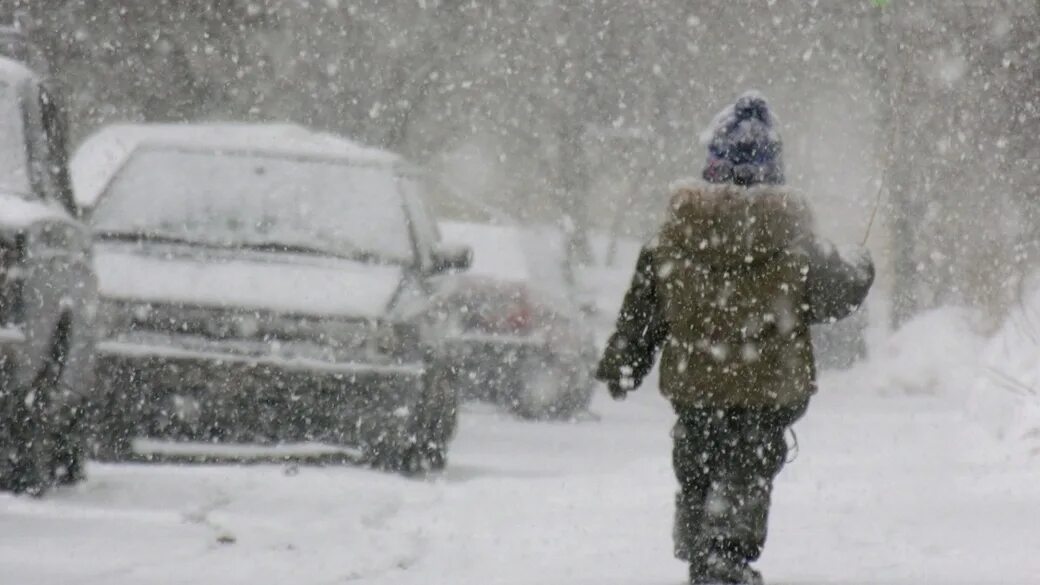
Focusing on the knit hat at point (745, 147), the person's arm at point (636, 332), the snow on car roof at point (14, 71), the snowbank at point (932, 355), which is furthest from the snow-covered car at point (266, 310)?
the snowbank at point (932, 355)

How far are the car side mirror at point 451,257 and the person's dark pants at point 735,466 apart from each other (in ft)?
11.5

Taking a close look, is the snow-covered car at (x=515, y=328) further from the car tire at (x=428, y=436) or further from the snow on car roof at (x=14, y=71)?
the snow on car roof at (x=14, y=71)

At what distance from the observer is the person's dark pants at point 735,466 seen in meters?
6.72

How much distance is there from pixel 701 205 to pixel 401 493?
A: 10.0 ft

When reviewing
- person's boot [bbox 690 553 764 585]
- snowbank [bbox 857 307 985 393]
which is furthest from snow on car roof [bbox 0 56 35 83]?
snowbank [bbox 857 307 985 393]

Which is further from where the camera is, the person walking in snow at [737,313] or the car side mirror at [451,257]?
the car side mirror at [451,257]

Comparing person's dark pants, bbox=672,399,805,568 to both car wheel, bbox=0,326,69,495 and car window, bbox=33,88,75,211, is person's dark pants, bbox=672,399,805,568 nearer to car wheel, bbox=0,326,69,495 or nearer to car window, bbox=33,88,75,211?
car wheel, bbox=0,326,69,495

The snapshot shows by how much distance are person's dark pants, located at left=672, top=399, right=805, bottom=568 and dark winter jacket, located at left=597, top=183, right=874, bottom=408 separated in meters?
0.10

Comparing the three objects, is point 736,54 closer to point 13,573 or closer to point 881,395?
point 881,395

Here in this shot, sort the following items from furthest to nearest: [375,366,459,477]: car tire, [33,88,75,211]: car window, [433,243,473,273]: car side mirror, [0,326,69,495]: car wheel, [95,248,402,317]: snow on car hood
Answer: [433,243,473,273]: car side mirror, [375,366,459,477]: car tire, [95,248,402,317]: snow on car hood, [33,88,75,211]: car window, [0,326,69,495]: car wheel

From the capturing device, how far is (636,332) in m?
6.84

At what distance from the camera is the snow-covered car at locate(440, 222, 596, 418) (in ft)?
44.4

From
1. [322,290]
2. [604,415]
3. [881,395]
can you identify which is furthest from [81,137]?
[322,290]

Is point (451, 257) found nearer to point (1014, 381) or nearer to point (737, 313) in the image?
point (737, 313)
